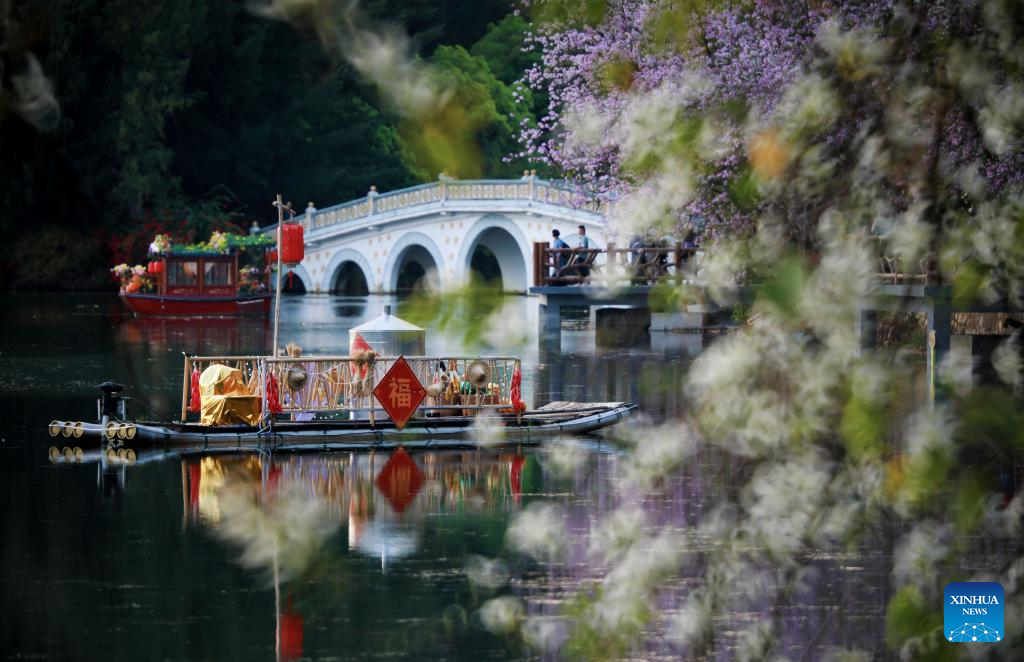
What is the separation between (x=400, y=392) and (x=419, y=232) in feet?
161

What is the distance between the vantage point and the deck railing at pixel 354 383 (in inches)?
680

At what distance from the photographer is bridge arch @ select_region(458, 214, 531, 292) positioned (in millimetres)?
59844

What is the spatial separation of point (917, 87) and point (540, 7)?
927 mm

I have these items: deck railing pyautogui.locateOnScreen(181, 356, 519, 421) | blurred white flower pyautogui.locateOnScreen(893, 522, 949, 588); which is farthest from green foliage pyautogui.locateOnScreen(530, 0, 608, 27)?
deck railing pyautogui.locateOnScreen(181, 356, 519, 421)

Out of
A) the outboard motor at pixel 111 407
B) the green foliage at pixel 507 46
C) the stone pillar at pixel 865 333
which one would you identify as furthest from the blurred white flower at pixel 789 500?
the outboard motor at pixel 111 407

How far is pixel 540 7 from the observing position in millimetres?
3502

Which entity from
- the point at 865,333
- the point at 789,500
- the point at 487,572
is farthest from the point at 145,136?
the point at 865,333

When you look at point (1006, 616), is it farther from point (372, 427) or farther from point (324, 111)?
point (372, 427)

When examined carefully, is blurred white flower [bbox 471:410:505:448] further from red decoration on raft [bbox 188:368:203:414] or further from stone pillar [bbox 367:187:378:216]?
stone pillar [bbox 367:187:378:216]

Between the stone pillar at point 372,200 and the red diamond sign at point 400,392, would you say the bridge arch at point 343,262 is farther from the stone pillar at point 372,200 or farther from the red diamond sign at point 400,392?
the red diamond sign at point 400,392

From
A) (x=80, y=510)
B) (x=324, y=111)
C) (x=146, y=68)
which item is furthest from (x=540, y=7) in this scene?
(x=146, y=68)

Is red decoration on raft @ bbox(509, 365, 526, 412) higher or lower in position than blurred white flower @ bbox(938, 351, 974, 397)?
lower

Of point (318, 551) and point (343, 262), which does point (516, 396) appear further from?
point (343, 262)

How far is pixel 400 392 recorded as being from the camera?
17297mm
